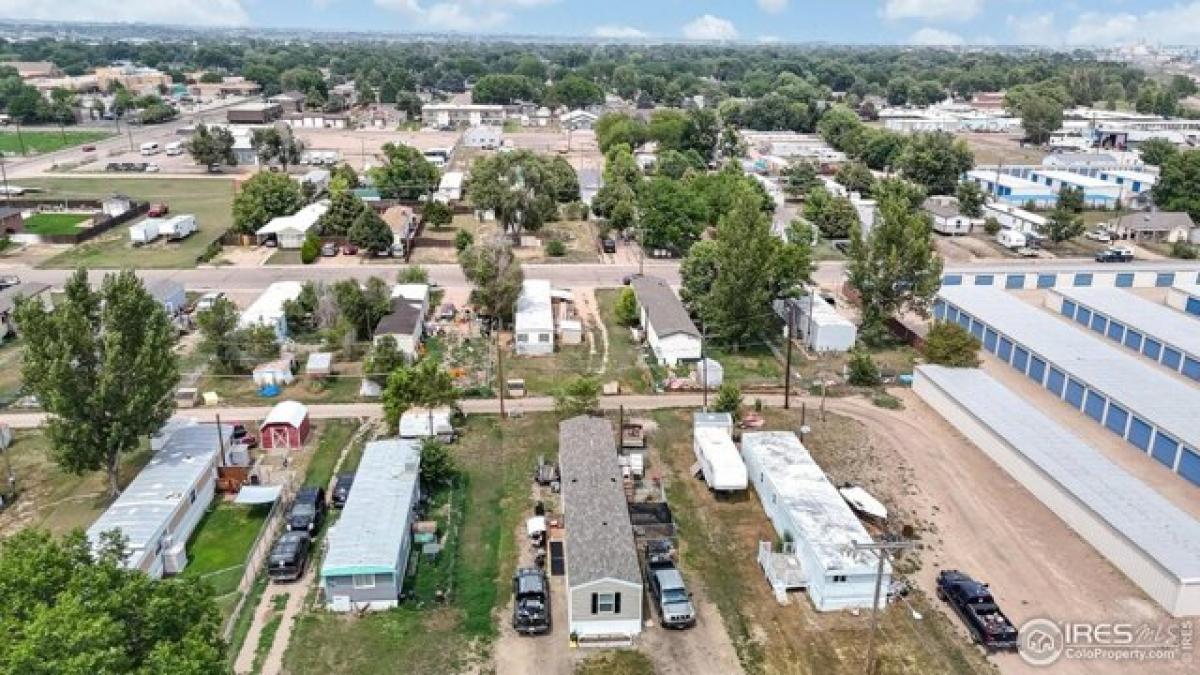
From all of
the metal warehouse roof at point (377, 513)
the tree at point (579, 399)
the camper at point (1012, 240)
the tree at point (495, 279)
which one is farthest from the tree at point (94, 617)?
the camper at point (1012, 240)

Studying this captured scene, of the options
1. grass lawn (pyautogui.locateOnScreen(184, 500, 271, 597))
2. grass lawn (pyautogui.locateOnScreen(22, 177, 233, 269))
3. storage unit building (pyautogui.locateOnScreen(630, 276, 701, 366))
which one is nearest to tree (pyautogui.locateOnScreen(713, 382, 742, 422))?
storage unit building (pyautogui.locateOnScreen(630, 276, 701, 366))

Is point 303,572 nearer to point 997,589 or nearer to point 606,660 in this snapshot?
point 606,660

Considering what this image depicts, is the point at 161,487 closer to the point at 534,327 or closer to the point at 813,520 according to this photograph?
the point at 534,327

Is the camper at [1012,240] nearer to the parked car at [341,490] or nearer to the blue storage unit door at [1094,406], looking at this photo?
the blue storage unit door at [1094,406]

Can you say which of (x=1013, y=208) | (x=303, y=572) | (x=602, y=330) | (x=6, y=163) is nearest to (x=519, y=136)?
(x=6, y=163)

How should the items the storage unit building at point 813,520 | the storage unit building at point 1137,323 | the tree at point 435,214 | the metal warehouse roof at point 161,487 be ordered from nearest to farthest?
1. the storage unit building at point 813,520
2. the metal warehouse roof at point 161,487
3. the storage unit building at point 1137,323
4. the tree at point 435,214

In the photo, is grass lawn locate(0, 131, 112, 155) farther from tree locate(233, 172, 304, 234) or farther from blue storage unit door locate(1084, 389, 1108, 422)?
blue storage unit door locate(1084, 389, 1108, 422)

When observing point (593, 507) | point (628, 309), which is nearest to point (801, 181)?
point (628, 309)
